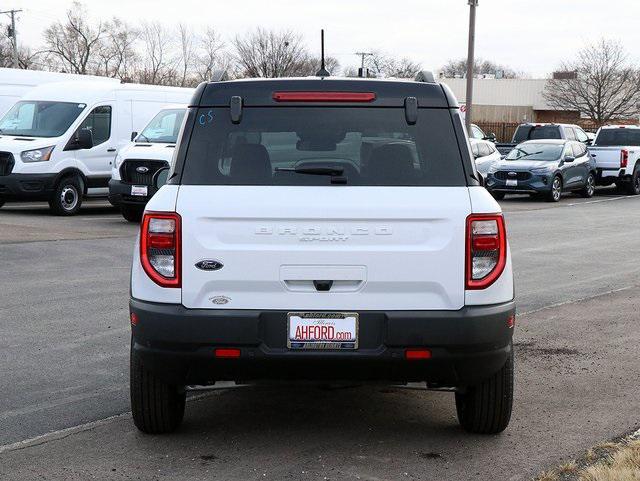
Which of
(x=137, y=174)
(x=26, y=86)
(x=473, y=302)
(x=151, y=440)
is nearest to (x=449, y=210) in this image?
(x=473, y=302)

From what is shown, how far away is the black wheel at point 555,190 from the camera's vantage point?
2627cm

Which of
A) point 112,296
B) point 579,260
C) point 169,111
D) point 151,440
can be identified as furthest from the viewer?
point 169,111

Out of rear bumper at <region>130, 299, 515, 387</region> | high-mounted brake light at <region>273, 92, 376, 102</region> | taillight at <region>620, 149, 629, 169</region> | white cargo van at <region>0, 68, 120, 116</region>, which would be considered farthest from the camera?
taillight at <region>620, 149, 629, 169</region>

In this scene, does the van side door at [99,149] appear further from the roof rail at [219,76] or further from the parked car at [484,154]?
the roof rail at [219,76]

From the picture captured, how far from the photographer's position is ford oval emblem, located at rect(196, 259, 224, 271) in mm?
4965

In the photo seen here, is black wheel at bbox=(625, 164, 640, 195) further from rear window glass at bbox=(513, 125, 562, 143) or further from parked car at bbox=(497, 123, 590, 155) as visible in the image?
rear window glass at bbox=(513, 125, 562, 143)

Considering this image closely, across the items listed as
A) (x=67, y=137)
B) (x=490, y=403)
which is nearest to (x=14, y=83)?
(x=67, y=137)

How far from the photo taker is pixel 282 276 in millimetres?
4945

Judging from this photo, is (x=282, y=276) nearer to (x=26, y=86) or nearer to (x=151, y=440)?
(x=151, y=440)

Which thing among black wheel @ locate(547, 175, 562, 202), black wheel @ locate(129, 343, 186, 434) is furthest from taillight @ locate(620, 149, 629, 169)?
black wheel @ locate(129, 343, 186, 434)

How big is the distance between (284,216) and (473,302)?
3.27 feet

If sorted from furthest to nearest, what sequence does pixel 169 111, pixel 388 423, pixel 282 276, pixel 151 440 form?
pixel 169 111 < pixel 388 423 < pixel 151 440 < pixel 282 276

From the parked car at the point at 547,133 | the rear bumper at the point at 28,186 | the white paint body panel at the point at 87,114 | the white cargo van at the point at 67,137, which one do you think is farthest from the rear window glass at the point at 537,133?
the rear bumper at the point at 28,186

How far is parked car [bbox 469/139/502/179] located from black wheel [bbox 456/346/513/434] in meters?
21.5
